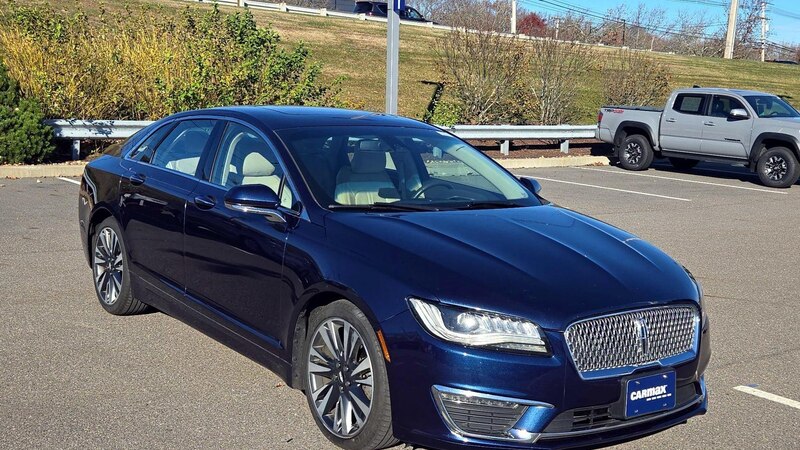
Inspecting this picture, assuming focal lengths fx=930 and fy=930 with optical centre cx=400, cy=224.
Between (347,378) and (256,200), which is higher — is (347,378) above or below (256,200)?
below

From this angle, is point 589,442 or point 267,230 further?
point 267,230

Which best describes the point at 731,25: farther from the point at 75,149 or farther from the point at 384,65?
the point at 75,149

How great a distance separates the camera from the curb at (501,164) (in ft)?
45.3

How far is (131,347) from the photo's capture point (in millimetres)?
5965

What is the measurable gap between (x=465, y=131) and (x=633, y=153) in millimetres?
3852

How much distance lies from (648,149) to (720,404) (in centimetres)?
1509

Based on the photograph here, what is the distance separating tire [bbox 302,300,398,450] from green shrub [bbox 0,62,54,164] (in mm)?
10760

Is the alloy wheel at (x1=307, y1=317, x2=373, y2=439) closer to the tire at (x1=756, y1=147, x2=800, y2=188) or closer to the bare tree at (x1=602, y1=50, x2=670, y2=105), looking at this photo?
the tire at (x1=756, y1=147, x2=800, y2=188)

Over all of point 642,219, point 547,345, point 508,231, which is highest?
point 508,231

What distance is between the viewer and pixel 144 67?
16828mm

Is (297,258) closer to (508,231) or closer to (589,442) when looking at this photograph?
(508,231)

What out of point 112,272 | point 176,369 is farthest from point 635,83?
point 176,369

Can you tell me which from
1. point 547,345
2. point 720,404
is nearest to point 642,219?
point 720,404

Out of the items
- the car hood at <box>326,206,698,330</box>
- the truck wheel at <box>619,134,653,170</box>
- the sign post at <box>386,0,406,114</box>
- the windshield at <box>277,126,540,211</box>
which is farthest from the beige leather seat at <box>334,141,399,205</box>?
the truck wheel at <box>619,134,653,170</box>
